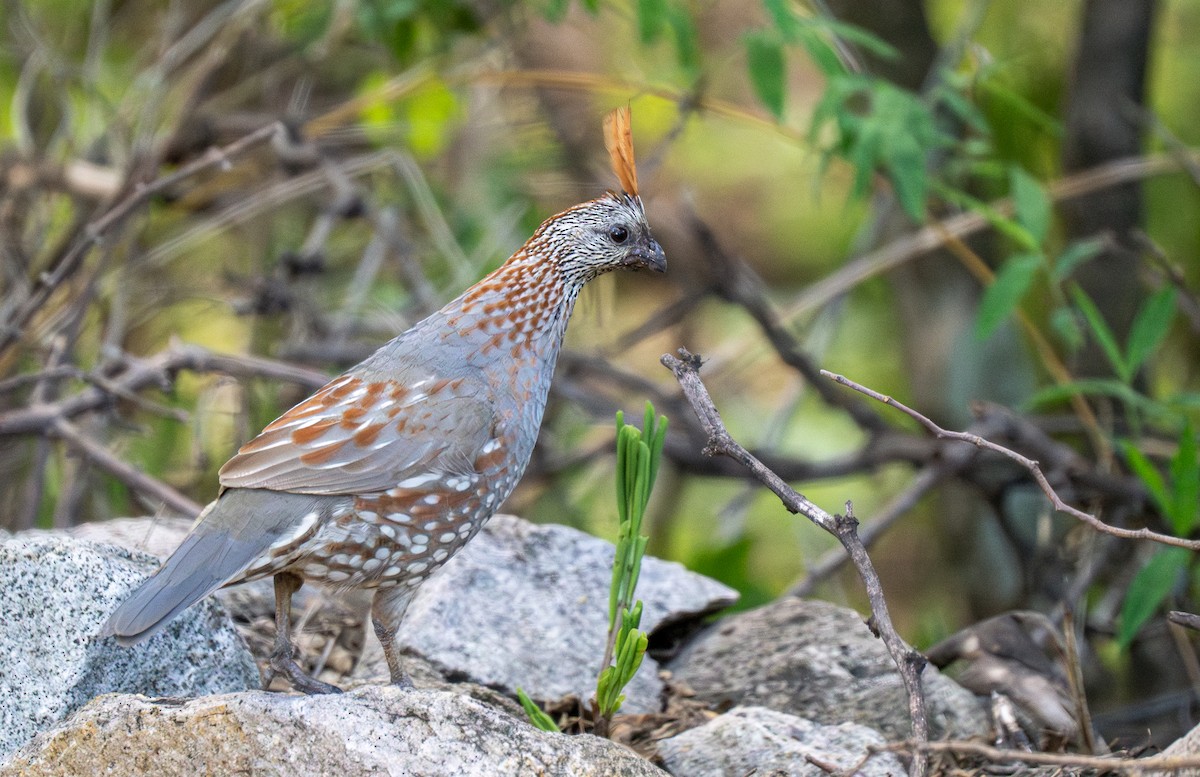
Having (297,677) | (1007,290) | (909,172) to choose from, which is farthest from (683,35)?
(297,677)

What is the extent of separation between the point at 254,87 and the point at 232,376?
2751 mm

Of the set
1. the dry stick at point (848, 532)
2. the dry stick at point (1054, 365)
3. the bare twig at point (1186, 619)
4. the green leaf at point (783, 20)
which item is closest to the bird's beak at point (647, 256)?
the dry stick at point (848, 532)

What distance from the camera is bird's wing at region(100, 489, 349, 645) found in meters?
2.84

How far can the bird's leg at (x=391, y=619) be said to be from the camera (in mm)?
3398

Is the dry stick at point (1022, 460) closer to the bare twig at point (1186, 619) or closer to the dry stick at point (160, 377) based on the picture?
the bare twig at point (1186, 619)

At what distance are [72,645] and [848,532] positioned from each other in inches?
69.7

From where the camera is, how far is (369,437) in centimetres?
335

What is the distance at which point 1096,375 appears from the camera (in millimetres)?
5941

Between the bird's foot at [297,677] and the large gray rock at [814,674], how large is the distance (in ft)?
3.89

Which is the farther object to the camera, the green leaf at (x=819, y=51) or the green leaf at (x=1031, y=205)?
the green leaf at (x=1031, y=205)

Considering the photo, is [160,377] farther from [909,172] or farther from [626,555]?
[909,172]

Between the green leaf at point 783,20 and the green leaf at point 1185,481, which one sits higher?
the green leaf at point 783,20

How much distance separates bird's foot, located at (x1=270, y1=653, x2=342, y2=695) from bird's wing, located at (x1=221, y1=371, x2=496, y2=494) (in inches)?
16.5

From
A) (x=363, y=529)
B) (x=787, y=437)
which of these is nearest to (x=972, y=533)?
(x=787, y=437)
